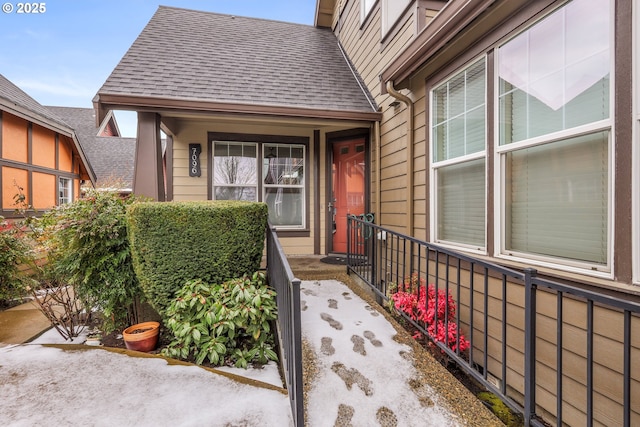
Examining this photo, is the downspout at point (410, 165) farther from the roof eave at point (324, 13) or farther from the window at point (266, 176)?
the roof eave at point (324, 13)

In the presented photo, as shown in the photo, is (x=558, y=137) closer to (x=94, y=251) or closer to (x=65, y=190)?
(x=94, y=251)

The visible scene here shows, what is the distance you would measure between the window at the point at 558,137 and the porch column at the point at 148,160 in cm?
351

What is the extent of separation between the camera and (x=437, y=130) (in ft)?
9.72

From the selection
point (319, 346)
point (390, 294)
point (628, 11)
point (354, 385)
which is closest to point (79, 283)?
point (319, 346)

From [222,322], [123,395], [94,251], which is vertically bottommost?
[123,395]

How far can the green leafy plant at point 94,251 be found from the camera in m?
2.70

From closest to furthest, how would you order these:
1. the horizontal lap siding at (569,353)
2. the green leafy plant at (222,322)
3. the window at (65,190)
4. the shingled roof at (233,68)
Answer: the horizontal lap siding at (569,353) < the green leafy plant at (222,322) < the shingled roof at (233,68) < the window at (65,190)

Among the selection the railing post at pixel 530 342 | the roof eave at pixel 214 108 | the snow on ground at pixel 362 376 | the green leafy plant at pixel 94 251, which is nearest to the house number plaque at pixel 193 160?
the roof eave at pixel 214 108

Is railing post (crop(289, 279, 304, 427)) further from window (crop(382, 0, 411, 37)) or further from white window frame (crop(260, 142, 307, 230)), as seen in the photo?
window (crop(382, 0, 411, 37))

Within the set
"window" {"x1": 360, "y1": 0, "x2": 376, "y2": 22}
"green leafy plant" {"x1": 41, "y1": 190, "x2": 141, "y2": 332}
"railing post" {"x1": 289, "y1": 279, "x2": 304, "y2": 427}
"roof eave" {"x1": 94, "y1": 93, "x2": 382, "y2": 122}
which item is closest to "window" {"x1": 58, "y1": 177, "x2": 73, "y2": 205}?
"roof eave" {"x1": 94, "y1": 93, "x2": 382, "y2": 122}

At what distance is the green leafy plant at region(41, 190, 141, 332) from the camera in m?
2.70

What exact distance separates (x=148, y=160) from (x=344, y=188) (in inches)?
115

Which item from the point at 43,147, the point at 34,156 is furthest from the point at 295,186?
the point at 43,147

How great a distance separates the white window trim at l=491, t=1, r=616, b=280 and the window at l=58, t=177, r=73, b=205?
1111 cm
